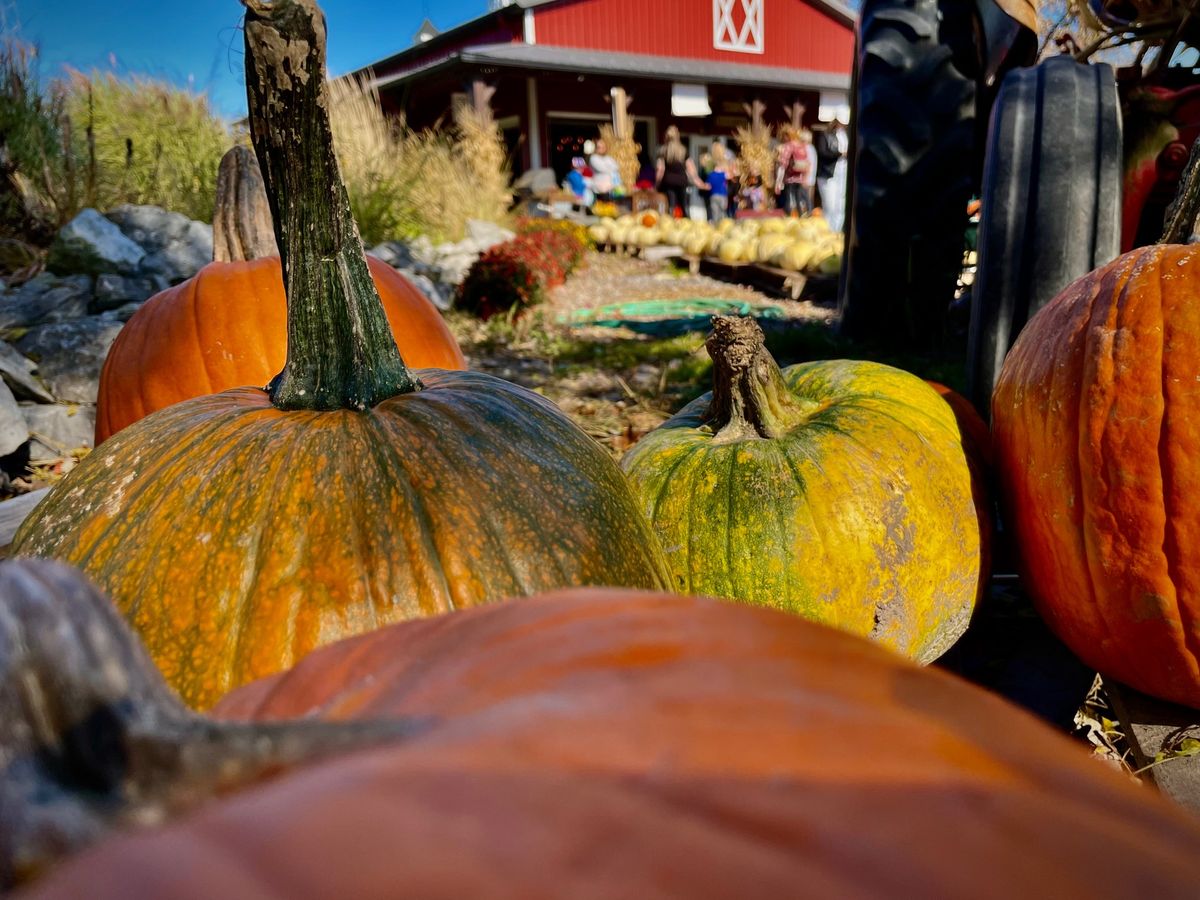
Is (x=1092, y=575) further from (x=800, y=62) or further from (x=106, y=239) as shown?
(x=800, y=62)

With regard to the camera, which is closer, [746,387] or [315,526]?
[315,526]

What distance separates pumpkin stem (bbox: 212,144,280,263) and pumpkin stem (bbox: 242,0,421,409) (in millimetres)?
1411

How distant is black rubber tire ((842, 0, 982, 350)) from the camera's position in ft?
14.7

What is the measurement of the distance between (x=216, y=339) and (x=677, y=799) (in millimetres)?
2233

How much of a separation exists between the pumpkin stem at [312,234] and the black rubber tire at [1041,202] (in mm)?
1978

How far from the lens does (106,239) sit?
229 inches

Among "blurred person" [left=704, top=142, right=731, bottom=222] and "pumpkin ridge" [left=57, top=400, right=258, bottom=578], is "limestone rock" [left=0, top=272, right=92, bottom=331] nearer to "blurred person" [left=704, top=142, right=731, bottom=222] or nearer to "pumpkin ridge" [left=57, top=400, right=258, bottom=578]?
"pumpkin ridge" [left=57, top=400, right=258, bottom=578]

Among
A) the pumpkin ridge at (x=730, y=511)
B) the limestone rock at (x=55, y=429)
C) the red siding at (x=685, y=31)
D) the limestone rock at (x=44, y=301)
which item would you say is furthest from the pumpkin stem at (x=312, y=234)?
the red siding at (x=685, y=31)

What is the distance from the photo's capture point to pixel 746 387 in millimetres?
2004

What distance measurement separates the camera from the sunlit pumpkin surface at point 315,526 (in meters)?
1.13

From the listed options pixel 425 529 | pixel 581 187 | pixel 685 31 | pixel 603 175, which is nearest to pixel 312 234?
pixel 425 529

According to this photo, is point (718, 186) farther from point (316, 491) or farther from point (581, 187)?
point (316, 491)

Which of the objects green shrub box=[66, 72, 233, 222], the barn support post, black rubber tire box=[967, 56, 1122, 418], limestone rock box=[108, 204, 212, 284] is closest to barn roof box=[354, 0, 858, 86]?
the barn support post

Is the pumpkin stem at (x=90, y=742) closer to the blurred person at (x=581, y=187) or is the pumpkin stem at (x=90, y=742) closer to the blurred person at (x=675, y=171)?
the blurred person at (x=675, y=171)
